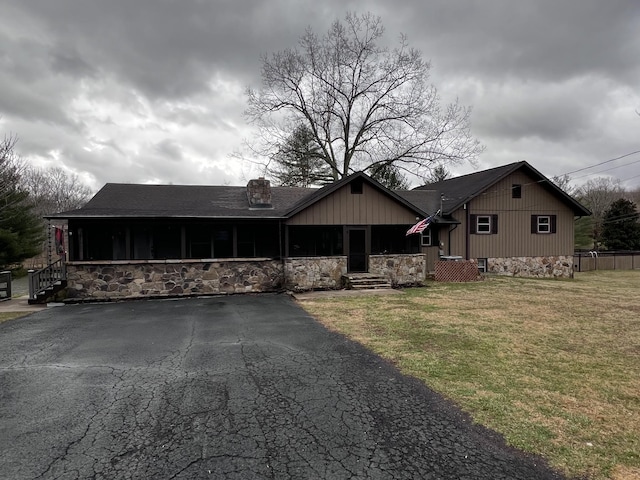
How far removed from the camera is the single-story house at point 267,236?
45.6 feet

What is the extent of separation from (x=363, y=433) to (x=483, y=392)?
184cm

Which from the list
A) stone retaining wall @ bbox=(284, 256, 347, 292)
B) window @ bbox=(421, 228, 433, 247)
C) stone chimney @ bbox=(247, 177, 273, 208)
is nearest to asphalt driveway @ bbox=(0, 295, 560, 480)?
stone retaining wall @ bbox=(284, 256, 347, 292)

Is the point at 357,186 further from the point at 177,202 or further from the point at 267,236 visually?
the point at 177,202

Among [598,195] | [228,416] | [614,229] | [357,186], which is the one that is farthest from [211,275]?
[598,195]

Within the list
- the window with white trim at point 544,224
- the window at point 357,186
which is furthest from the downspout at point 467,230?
the window at point 357,186

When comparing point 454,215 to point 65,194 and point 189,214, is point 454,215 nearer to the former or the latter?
point 189,214

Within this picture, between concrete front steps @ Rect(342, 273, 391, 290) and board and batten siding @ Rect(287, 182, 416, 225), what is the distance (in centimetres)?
220

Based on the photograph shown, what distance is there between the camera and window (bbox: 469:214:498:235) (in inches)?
820

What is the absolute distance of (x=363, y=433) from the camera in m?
3.67

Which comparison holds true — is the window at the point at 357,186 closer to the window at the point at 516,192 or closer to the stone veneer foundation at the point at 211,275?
the stone veneer foundation at the point at 211,275

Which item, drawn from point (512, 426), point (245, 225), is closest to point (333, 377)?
point (512, 426)

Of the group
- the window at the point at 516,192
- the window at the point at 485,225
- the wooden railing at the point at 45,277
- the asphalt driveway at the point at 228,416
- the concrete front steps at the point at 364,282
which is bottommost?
the asphalt driveway at the point at 228,416

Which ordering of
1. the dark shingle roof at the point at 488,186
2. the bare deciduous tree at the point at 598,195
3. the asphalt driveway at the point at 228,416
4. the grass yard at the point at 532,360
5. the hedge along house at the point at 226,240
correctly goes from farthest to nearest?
the bare deciduous tree at the point at 598,195
the dark shingle roof at the point at 488,186
the hedge along house at the point at 226,240
the grass yard at the point at 532,360
the asphalt driveway at the point at 228,416

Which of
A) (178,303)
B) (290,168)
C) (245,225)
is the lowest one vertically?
(178,303)
